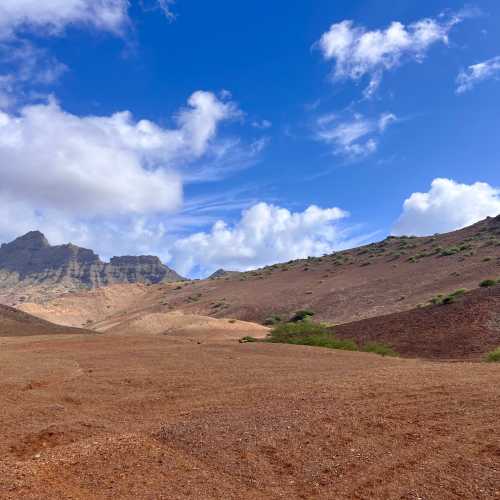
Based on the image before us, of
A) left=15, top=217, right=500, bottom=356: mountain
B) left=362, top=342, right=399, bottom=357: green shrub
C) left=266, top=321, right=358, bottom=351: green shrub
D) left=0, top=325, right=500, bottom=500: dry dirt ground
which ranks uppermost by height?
left=15, top=217, right=500, bottom=356: mountain

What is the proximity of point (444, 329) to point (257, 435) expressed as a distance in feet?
76.7

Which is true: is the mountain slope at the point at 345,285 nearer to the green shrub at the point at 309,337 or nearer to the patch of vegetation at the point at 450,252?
the patch of vegetation at the point at 450,252

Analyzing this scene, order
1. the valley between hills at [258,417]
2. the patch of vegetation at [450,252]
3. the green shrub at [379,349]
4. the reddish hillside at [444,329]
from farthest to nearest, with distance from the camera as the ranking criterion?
the patch of vegetation at [450,252], the green shrub at [379,349], the reddish hillside at [444,329], the valley between hills at [258,417]

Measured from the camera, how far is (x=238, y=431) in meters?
10.1

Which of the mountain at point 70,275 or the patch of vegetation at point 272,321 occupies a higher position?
the mountain at point 70,275

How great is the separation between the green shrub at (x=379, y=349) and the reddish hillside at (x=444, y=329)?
59 centimetres

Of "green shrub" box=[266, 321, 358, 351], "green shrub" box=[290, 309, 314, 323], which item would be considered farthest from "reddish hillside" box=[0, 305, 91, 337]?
"green shrub" box=[290, 309, 314, 323]

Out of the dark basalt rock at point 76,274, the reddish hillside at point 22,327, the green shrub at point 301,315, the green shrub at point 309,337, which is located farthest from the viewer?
the dark basalt rock at point 76,274

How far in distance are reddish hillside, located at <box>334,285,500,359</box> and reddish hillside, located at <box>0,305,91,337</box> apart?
1042 inches

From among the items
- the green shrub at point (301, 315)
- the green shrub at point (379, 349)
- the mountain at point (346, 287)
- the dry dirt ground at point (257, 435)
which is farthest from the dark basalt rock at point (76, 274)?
the dry dirt ground at point (257, 435)

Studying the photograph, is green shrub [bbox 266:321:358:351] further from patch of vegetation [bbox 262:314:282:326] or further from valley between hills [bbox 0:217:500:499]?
patch of vegetation [bbox 262:314:282:326]

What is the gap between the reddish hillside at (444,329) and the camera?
2702 centimetres

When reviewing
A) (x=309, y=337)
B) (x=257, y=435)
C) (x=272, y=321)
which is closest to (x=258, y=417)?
(x=257, y=435)

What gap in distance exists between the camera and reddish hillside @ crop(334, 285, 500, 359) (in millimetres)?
27016
